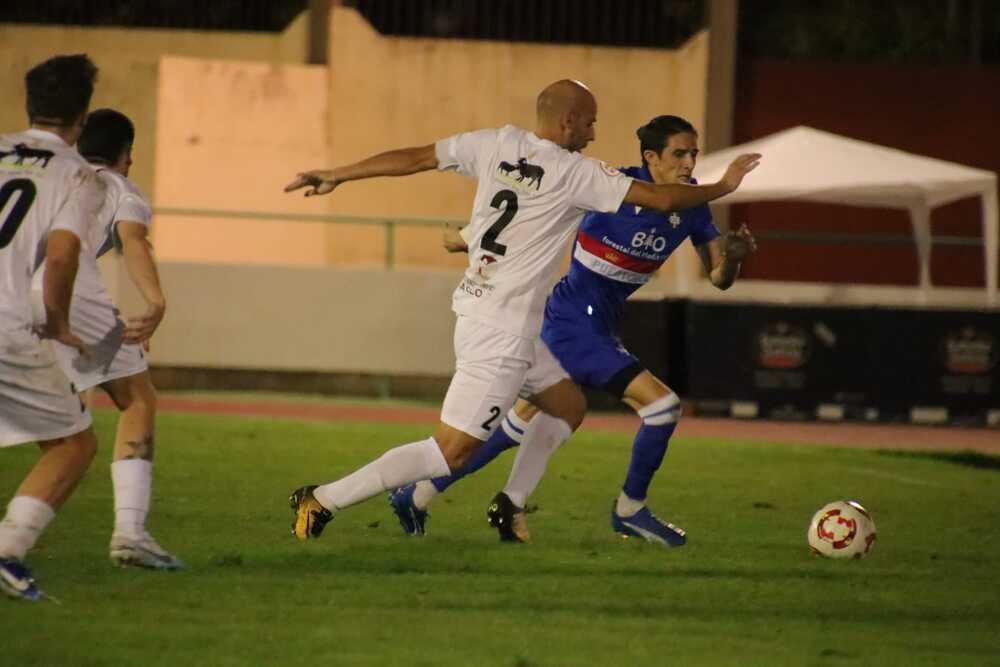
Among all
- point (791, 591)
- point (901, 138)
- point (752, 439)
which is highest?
point (901, 138)

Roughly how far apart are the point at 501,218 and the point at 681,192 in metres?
0.81

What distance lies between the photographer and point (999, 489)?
41.7ft

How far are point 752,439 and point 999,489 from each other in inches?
142

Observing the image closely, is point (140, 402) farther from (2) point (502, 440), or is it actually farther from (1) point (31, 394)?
(2) point (502, 440)

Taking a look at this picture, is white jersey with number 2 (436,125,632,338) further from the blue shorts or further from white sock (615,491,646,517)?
white sock (615,491,646,517)

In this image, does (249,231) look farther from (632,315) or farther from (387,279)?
(632,315)

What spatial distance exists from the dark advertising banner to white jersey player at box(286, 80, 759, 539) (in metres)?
9.87

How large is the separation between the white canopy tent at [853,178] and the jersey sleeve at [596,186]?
10.4 meters

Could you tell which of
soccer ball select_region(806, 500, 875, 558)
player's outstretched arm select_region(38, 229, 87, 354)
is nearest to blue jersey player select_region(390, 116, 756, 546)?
soccer ball select_region(806, 500, 875, 558)

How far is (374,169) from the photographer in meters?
7.99

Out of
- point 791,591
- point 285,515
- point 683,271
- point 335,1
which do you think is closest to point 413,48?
point 335,1

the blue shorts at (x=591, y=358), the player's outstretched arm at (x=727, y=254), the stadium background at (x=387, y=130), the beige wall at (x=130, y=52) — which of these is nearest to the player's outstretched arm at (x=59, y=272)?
the blue shorts at (x=591, y=358)

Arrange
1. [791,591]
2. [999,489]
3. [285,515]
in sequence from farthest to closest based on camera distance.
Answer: [999,489]
[285,515]
[791,591]

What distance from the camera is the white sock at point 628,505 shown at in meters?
9.11
